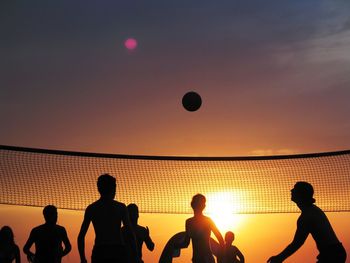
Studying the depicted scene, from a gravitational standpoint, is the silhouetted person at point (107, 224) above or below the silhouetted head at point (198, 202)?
below

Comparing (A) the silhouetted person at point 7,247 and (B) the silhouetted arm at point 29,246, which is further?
(A) the silhouetted person at point 7,247

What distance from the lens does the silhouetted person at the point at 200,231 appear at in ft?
36.5

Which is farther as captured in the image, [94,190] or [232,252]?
[94,190]

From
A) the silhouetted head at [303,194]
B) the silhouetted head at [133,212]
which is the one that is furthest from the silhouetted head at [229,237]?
the silhouetted head at [303,194]

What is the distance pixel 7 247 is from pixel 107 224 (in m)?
4.46

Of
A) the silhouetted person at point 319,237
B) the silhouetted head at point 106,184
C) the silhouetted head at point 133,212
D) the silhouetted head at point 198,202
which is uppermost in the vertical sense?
the silhouetted head at point 198,202

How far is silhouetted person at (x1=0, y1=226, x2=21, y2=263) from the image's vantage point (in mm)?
11562

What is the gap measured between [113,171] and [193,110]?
415 centimetres

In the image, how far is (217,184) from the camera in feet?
72.2

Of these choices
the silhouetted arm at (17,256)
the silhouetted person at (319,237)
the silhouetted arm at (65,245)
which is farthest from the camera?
the silhouetted arm at (17,256)

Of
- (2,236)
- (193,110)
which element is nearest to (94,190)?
(193,110)

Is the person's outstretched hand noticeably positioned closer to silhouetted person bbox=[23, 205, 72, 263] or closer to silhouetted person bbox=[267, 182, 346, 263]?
silhouetted person bbox=[267, 182, 346, 263]

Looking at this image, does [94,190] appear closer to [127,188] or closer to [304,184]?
[127,188]

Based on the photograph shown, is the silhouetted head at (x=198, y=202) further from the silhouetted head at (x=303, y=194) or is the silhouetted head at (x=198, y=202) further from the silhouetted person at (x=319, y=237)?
the silhouetted person at (x=319, y=237)
